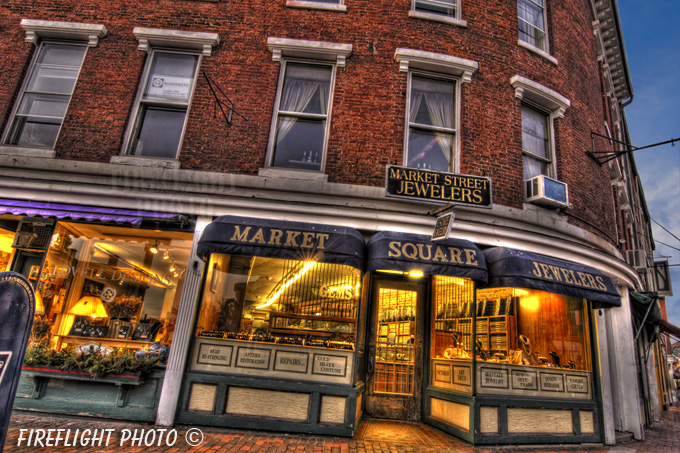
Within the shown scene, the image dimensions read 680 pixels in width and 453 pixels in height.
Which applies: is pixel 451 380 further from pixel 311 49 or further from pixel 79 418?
pixel 311 49

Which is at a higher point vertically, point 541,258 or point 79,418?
point 541,258

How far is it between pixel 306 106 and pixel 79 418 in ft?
22.2

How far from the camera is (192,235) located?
6996mm

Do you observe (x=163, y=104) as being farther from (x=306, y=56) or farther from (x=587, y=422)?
(x=587, y=422)

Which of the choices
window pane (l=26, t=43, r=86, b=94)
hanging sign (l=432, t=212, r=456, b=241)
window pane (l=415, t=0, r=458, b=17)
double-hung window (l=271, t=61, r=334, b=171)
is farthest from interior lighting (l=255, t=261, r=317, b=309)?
window pane (l=415, t=0, r=458, b=17)

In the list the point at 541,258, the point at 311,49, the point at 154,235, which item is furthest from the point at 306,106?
A: the point at 541,258

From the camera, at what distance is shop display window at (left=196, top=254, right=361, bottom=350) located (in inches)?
261

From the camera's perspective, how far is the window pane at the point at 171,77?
7883mm

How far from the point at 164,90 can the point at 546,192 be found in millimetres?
8104

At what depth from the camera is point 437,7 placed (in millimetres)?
8758

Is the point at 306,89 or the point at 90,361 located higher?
the point at 306,89

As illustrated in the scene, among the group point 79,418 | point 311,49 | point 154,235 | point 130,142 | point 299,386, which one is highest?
point 311,49

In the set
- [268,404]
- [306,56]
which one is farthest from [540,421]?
[306,56]

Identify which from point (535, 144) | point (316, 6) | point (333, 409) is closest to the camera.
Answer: point (333, 409)
